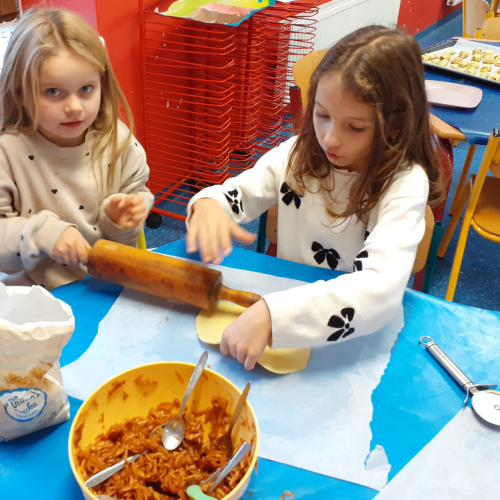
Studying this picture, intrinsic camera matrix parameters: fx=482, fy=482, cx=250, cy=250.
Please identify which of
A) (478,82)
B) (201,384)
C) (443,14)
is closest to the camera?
(201,384)

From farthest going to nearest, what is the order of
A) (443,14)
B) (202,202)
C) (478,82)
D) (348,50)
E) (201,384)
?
(443,14), (478,82), (202,202), (348,50), (201,384)

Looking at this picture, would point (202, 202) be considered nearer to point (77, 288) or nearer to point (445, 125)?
point (77, 288)

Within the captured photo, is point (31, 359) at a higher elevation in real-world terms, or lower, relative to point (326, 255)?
higher

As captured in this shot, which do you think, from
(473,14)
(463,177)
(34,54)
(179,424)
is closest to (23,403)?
(179,424)

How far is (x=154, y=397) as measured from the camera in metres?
0.67

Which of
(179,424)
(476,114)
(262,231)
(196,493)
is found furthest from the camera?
(476,114)

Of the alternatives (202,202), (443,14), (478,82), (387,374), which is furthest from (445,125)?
(443,14)

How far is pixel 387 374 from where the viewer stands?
2.50ft

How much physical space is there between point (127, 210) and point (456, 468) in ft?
2.63

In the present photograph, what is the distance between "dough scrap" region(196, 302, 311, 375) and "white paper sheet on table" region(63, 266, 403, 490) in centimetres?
1

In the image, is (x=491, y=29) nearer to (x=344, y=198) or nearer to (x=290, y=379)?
(x=344, y=198)

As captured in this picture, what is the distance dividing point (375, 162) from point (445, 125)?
2.83 feet

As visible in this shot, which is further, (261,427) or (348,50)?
(348,50)

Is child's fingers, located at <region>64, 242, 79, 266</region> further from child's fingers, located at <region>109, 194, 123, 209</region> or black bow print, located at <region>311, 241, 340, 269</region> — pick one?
black bow print, located at <region>311, 241, 340, 269</region>
